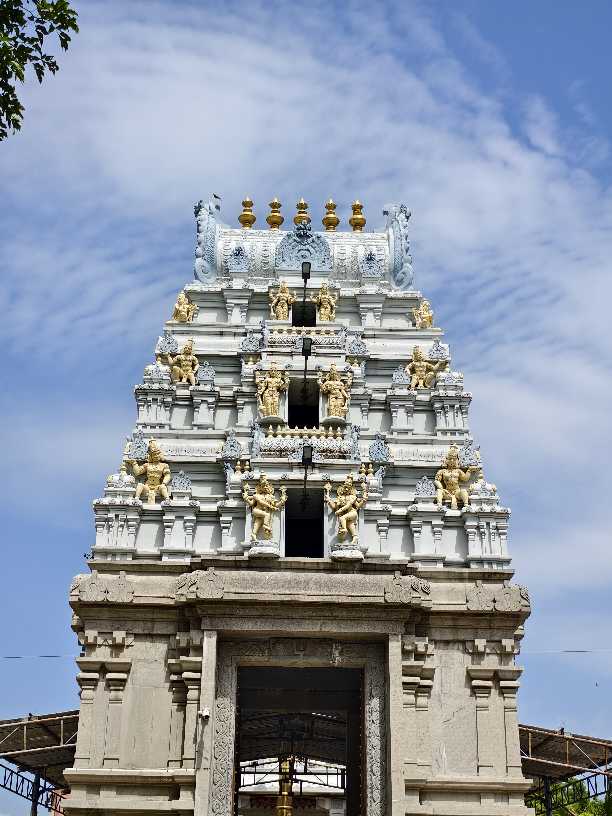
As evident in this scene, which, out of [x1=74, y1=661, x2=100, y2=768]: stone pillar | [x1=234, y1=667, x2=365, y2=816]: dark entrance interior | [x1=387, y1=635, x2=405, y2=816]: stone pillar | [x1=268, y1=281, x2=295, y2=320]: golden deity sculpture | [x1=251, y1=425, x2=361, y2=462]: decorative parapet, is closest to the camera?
[x1=387, y1=635, x2=405, y2=816]: stone pillar

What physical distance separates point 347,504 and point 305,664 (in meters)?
4.91

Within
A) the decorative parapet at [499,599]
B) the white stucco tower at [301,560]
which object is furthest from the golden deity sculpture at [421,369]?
the decorative parapet at [499,599]

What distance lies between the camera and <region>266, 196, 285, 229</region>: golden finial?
42375 millimetres

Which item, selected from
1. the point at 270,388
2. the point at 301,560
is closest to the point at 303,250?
the point at 270,388

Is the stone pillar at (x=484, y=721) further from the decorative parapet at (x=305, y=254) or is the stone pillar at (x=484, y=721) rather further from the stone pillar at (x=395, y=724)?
the decorative parapet at (x=305, y=254)

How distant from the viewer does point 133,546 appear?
29.9m

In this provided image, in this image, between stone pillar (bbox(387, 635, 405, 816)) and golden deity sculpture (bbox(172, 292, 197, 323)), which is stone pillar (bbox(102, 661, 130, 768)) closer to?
stone pillar (bbox(387, 635, 405, 816))

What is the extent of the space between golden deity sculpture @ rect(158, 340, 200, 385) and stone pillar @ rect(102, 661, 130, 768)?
416 inches

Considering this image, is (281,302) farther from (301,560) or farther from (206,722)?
(206,722)

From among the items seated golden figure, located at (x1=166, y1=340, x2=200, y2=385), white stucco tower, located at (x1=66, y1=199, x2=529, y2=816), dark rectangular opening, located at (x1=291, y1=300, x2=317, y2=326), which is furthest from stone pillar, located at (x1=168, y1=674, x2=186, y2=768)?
dark rectangular opening, located at (x1=291, y1=300, x2=317, y2=326)

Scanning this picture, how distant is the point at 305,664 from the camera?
27531 millimetres

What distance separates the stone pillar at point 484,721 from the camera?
2661cm

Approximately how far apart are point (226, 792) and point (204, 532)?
25.5 feet

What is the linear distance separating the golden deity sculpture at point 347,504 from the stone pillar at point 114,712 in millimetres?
7099
